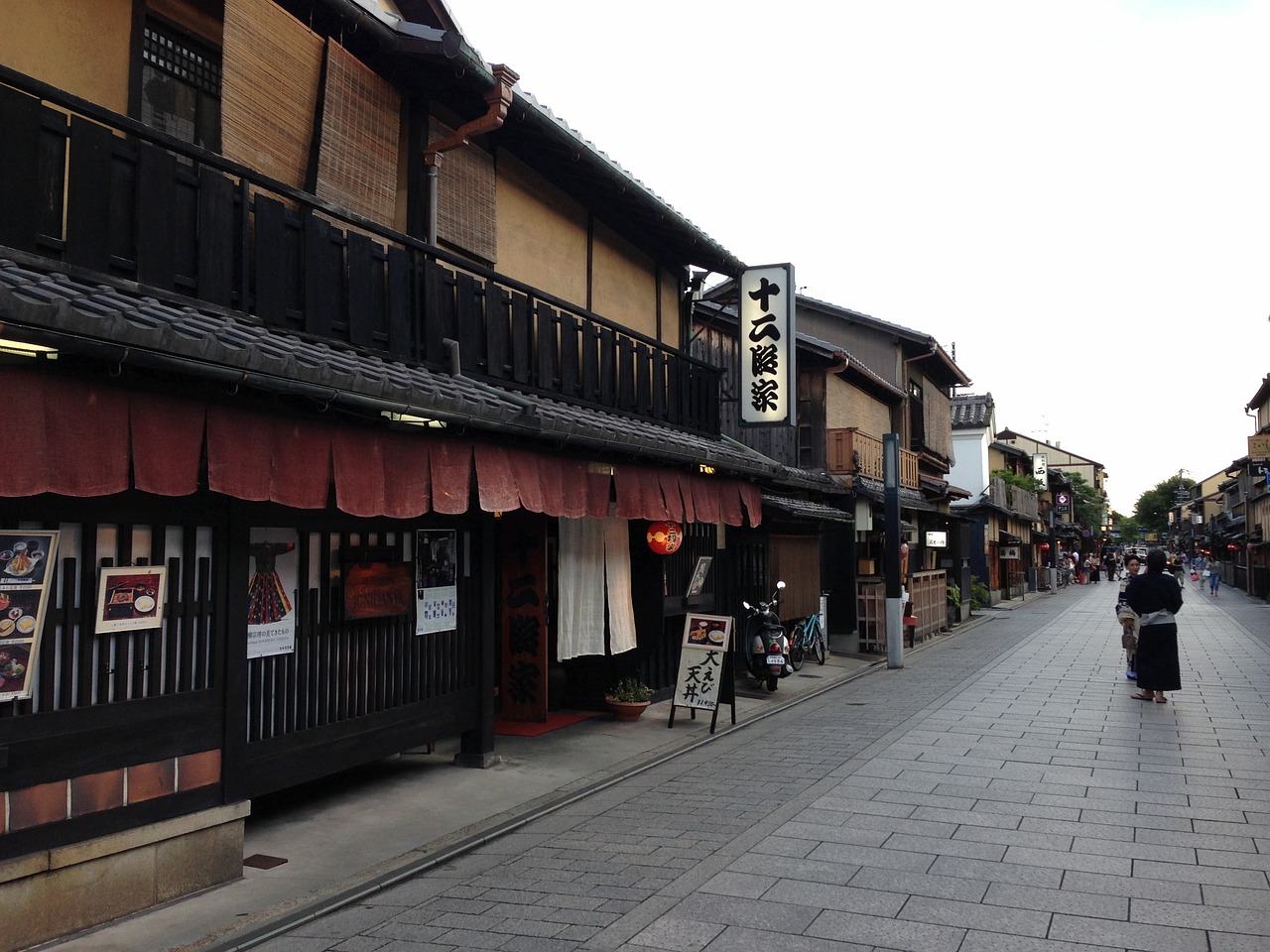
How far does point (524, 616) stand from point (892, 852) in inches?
263

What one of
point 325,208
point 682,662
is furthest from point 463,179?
point 682,662

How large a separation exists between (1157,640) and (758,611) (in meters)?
6.28

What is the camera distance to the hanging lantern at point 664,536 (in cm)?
1343

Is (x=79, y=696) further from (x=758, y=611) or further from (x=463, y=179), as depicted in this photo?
Answer: (x=758, y=611)

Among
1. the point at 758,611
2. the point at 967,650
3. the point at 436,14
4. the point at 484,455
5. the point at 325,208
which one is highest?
the point at 436,14

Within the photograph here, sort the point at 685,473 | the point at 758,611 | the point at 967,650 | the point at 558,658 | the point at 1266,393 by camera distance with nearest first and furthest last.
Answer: the point at 558,658 < the point at 685,473 < the point at 758,611 < the point at 967,650 < the point at 1266,393

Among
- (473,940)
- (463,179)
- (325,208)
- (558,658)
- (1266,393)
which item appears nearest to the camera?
(473,940)

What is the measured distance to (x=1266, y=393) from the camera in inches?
2051

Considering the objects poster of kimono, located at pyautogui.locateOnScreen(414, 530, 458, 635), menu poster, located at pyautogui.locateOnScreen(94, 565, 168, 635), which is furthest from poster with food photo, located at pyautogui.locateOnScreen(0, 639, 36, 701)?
poster of kimono, located at pyautogui.locateOnScreen(414, 530, 458, 635)

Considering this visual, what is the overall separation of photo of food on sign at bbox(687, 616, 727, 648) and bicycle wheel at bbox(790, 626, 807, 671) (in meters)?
6.55

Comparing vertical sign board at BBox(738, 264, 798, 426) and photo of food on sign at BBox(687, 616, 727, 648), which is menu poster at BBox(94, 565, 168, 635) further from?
vertical sign board at BBox(738, 264, 798, 426)

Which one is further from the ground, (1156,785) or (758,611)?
(758,611)

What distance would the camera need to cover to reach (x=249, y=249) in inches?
299

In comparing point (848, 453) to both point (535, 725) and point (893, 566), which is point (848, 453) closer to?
point (893, 566)
